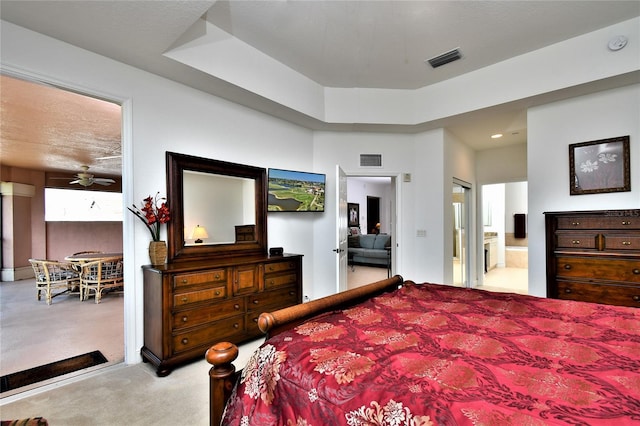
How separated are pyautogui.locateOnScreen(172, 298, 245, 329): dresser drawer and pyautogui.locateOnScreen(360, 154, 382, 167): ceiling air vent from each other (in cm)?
270

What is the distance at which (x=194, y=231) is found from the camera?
3182mm

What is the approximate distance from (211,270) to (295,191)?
1.71m

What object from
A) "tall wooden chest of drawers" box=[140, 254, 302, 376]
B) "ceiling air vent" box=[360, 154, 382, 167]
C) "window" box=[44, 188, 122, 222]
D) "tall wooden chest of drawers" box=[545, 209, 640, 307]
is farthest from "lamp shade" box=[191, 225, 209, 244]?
"window" box=[44, 188, 122, 222]

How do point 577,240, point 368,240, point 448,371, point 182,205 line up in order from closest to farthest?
1. point 448,371
2. point 577,240
3. point 182,205
4. point 368,240

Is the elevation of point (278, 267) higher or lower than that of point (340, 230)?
lower

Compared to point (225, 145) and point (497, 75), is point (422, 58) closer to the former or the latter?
point (497, 75)

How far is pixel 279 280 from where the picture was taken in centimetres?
346

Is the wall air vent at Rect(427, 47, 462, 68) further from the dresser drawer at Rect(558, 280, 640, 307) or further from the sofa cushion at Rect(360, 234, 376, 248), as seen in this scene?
the sofa cushion at Rect(360, 234, 376, 248)

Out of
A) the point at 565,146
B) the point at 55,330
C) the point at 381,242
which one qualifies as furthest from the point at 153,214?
the point at 381,242

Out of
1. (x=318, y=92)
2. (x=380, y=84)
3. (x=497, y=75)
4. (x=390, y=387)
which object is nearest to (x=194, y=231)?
(x=318, y=92)

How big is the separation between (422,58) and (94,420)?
4.36 metres

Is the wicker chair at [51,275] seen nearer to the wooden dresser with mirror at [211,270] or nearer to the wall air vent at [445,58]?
the wooden dresser with mirror at [211,270]

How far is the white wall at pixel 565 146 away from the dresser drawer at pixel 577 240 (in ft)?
1.81

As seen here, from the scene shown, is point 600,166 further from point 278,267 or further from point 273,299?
point 273,299
